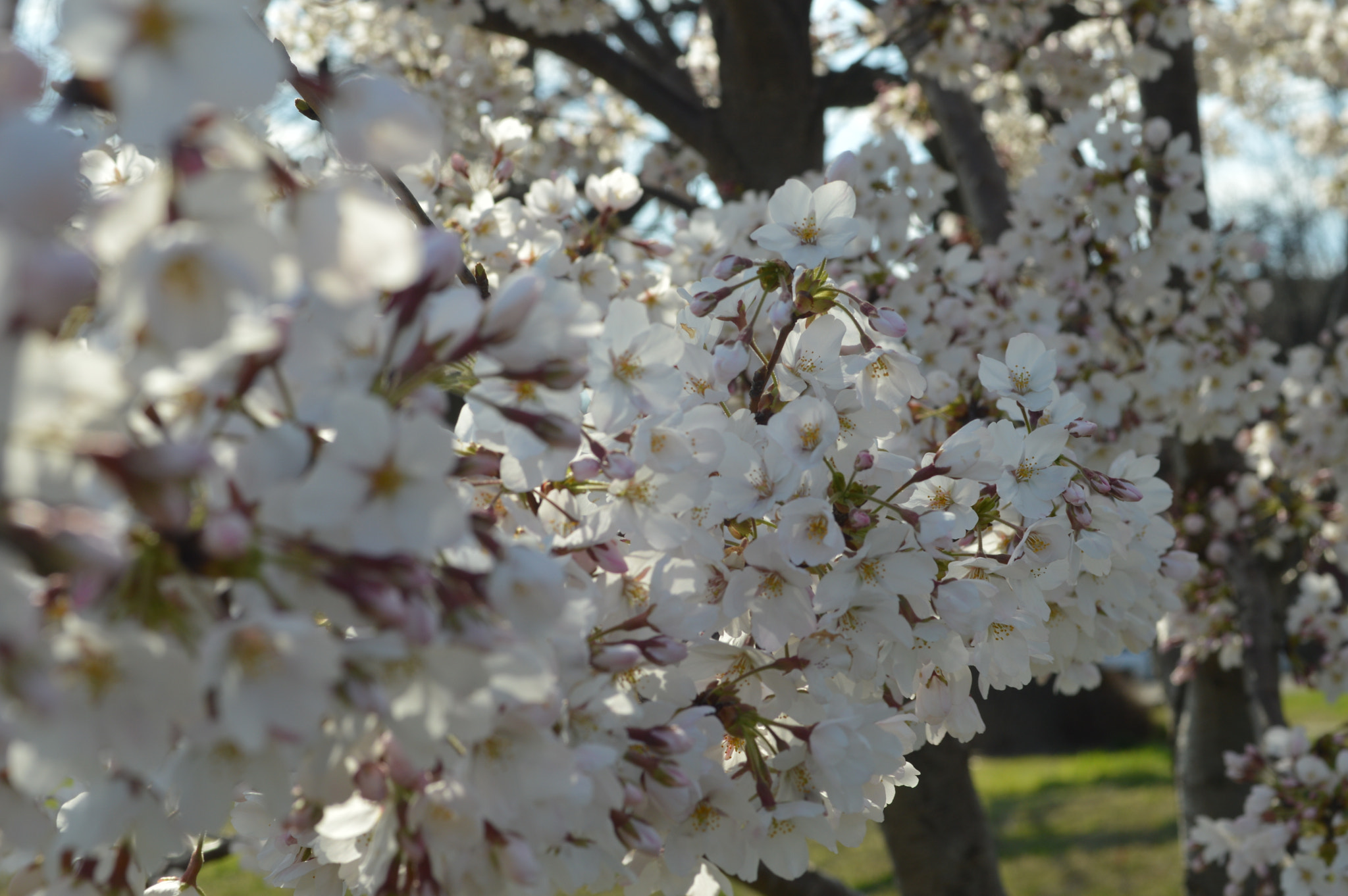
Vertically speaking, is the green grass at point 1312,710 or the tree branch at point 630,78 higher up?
the tree branch at point 630,78

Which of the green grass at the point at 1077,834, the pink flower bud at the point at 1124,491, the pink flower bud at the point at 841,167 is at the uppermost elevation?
the pink flower bud at the point at 841,167

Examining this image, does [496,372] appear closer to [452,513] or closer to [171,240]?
[452,513]

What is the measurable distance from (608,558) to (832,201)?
2.20 feet

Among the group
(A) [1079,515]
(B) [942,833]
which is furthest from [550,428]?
(B) [942,833]

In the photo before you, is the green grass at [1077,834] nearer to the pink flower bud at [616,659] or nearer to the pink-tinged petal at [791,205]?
the pink-tinged petal at [791,205]

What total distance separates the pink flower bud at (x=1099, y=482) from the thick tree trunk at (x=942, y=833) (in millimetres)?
1966

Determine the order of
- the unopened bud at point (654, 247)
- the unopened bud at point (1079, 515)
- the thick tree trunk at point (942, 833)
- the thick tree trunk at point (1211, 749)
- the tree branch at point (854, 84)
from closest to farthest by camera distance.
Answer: the unopened bud at point (1079, 515) < the unopened bud at point (654, 247) < the thick tree trunk at point (942, 833) < the thick tree trunk at point (1211, 749) < the tree branch at point (854, 84)

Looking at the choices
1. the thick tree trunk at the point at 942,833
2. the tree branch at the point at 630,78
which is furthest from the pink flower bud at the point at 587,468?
the tree branch at the point at 630,78

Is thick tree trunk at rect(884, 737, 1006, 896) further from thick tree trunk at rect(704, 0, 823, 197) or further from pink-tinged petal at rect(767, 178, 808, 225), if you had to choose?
pink-tinged petal at rect(767, 178, 808, 225)

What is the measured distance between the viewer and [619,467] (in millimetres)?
1186

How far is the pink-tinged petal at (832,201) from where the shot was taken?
150 cm

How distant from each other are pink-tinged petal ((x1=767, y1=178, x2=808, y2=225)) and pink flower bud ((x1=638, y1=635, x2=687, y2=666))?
706 millimetres

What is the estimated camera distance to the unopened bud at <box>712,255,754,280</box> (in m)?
1.54

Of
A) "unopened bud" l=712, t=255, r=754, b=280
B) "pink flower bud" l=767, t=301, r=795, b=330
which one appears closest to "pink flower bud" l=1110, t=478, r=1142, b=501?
"pink flower bud" l=767, t=301, r=795, b=330
